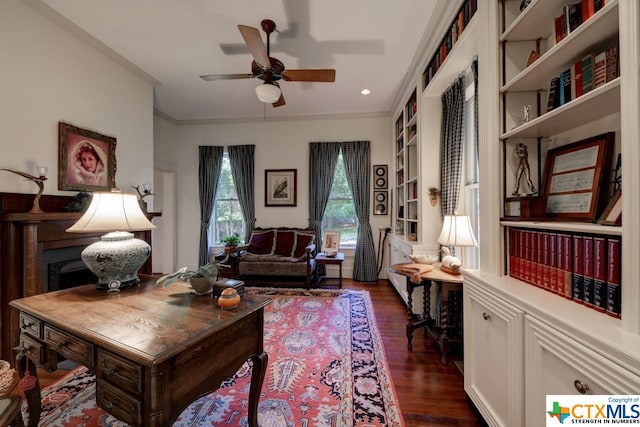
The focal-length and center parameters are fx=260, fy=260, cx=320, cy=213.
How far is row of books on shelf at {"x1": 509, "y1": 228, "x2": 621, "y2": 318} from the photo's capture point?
1.02 meters

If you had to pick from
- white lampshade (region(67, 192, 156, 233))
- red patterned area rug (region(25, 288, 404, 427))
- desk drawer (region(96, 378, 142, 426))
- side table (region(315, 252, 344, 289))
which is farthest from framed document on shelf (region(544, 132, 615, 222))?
side table (region(315, 252, 344, 289))

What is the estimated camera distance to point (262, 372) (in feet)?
4.59

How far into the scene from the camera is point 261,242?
477 centimetres

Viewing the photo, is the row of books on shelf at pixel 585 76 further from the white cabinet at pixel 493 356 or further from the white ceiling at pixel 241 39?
the white ceiling at pixel 241 39

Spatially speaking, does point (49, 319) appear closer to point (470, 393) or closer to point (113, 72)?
point (470, 393)

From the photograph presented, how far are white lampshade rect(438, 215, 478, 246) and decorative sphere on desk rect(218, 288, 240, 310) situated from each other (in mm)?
1712

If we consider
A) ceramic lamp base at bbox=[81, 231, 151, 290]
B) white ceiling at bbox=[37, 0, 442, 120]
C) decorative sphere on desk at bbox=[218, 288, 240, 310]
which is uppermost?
white ceiling at bbox=[37, 0, 442, 120]

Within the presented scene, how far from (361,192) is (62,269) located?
13.6 ft

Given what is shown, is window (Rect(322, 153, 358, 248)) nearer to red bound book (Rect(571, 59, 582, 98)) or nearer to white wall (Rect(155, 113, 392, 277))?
white wall (Rect(155, 113, 392, 277))

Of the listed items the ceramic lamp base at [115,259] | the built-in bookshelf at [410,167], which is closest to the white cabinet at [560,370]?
the ceramic lamp base at [115,259]

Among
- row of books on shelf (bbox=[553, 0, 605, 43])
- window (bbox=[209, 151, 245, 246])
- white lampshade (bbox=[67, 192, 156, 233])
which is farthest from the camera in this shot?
window (bbox=[209, 151, 245, 246])

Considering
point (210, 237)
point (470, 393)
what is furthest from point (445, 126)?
point (210, 237)

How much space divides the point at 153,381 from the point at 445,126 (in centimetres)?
314

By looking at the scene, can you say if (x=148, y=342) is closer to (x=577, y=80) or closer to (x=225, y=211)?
(x=577, y=80)
